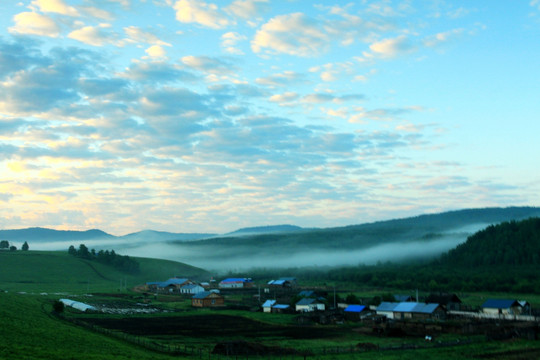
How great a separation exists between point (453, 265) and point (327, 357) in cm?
12704

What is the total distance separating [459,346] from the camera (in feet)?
158

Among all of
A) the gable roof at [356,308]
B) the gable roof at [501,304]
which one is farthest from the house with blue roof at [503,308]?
the gable roof at [356,308]

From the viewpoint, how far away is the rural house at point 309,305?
86562 mm

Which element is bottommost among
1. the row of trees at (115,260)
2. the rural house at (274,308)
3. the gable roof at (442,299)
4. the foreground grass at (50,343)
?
the rural house at (274,308)

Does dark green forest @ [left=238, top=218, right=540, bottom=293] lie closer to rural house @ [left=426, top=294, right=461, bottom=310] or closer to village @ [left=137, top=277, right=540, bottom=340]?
village @ [left=137, top=277, right=540, bottom=340]

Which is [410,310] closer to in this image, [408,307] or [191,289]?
[408,307]

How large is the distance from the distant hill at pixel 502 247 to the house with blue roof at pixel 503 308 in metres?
74.1

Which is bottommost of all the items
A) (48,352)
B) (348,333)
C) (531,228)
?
(348,333)

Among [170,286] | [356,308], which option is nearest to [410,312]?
[356,308]

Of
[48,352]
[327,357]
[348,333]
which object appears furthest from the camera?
[348,333]

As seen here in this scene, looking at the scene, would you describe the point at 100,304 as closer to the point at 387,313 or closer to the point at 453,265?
the point at 387,313

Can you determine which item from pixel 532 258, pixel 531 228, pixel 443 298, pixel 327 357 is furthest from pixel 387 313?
pixel 531 228

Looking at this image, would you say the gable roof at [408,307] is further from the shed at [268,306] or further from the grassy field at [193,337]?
the shed at [268,306]

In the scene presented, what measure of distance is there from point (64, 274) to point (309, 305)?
98.5 m
